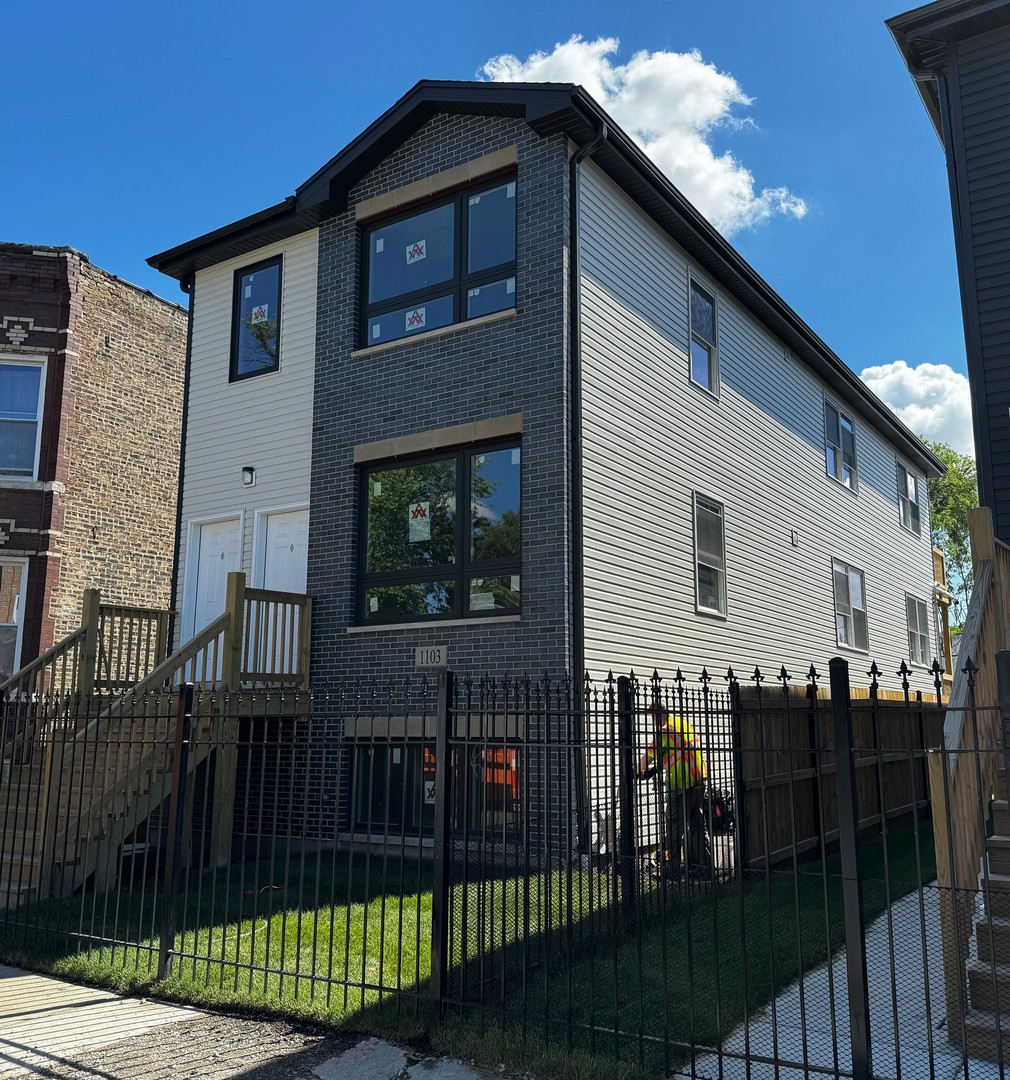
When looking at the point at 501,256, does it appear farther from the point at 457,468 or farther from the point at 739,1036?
the point at 739,1036

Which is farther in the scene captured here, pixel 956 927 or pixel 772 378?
pixel 772 378

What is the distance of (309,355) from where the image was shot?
44.2 feet

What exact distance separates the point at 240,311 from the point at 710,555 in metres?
7.78

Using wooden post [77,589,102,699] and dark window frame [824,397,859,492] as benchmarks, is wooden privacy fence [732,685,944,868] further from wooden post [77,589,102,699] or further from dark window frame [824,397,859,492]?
wooden post [77,589,102,699]

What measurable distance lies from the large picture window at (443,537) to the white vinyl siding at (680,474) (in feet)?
3.16

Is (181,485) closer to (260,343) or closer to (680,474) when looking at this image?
(260,343)

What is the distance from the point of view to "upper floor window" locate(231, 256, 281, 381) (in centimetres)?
1412

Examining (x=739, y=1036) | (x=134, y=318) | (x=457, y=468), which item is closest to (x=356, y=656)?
(x=457, y=468)

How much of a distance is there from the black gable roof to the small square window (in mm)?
8657

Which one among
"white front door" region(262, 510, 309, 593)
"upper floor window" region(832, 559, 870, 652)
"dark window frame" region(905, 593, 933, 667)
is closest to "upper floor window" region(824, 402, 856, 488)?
"upper floor window" region(832, 559, 870, 652)

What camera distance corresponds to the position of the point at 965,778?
548cm

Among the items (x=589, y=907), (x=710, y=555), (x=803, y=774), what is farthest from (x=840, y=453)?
(x=589, y=907)

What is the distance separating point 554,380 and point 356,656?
4.05 m

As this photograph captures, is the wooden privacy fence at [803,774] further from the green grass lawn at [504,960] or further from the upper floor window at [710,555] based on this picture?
the upper floor window at [710,555]
